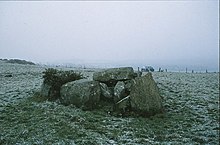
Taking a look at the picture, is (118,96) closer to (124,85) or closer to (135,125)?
(124,85)

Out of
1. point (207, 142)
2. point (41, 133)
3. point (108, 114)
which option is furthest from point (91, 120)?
point (207, 142)

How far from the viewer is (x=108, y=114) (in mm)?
15875

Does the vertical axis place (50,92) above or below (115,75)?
below

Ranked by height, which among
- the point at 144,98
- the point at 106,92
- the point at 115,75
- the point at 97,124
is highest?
the point at 115,75

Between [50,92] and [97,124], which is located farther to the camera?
[50,92]

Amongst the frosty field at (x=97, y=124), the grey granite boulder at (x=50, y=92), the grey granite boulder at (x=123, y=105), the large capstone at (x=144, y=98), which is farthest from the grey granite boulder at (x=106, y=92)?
the grey granite boulder at (x=50, y=92)

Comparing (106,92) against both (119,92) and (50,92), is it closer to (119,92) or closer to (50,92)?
(119,92)

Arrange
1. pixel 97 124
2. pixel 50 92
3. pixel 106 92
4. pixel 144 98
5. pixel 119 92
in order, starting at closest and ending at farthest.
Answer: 1. pixel 97 124
2. pixel 144 98
3. pixel 119 92
4. pixel 106 92
5. pixel 50 92

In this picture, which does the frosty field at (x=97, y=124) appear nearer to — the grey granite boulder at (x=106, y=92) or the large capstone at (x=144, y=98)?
the large capstone at (x=144, y=98)

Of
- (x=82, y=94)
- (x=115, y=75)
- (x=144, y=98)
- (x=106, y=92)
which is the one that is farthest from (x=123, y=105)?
(x=115, y=75)

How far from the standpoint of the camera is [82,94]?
16906 mm

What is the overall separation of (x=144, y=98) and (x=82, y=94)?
4.19 m

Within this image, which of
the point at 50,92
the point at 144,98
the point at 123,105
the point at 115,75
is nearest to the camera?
the point at 144,98

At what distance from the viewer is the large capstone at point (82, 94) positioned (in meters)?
16.8
